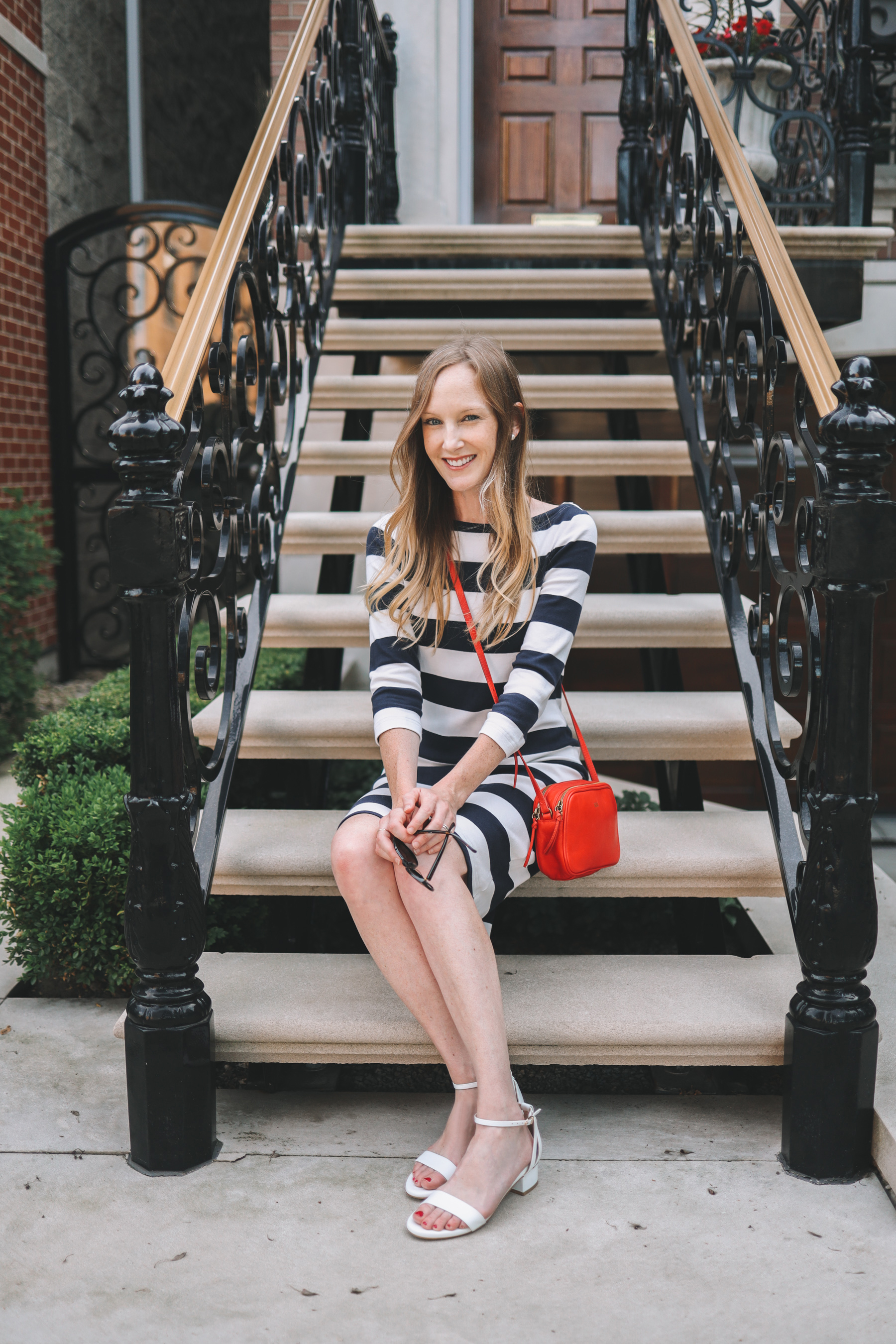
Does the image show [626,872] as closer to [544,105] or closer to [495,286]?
[495,286]

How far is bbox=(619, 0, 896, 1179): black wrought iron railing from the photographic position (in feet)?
6.07

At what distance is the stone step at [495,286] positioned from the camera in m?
4.18

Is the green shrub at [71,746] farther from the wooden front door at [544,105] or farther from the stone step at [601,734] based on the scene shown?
the wooden front door at [544,105]

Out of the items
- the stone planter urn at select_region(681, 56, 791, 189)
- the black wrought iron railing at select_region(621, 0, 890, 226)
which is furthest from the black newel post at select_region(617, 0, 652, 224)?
the stone planter urn at select_region(681, 56, 791, 189)

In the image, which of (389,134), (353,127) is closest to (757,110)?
(389,134)

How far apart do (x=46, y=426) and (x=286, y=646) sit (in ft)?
12.6

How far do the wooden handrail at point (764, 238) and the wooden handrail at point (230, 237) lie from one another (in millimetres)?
1142

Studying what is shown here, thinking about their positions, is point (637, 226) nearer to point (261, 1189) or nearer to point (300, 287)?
point (300, 287)

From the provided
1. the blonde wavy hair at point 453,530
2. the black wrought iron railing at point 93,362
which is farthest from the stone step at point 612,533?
the black wrought iron railing at point 93,362

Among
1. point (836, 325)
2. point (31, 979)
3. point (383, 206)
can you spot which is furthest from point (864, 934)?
point (383, 206)

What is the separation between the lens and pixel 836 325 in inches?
162

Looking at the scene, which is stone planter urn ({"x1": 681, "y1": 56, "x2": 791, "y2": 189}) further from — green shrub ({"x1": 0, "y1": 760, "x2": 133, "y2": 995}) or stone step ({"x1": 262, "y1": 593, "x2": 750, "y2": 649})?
green shrub ({"x1": 0, "y1": 760, "x2": 133, "y2": 995})

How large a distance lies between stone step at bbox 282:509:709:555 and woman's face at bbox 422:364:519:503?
1034mm

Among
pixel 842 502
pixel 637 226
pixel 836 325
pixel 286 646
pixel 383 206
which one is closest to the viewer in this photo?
pixel 842 502
